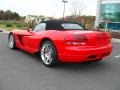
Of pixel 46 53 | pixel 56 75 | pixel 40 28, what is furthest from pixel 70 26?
pixel 56 75

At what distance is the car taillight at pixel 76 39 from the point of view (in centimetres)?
614

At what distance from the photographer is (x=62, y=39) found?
20.5 feet

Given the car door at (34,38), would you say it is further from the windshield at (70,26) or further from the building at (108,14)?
the building at (108,14)

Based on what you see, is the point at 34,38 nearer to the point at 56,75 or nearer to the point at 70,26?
the point at 70,26

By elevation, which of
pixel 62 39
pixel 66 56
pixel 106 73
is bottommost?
pixel 106 73

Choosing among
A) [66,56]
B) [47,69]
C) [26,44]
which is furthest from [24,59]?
[66,56]

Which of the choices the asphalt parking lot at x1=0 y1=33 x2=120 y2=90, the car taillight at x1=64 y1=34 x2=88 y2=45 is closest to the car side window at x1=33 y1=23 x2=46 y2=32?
the asphalt parking lot at x1=0 y1=33 x2=120 y2=90

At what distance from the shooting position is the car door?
24.1 ft

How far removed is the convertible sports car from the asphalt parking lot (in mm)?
317

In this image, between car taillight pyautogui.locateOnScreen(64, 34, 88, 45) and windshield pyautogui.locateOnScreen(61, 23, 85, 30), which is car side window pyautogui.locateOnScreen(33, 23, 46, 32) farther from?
car taillight pyautogui.locateOnScreen(64, 34, 88, 45)

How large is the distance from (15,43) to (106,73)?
398 centimetres

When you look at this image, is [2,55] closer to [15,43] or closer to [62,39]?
[15,43]

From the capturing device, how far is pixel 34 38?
24.4 feet

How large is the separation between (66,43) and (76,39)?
267mm
